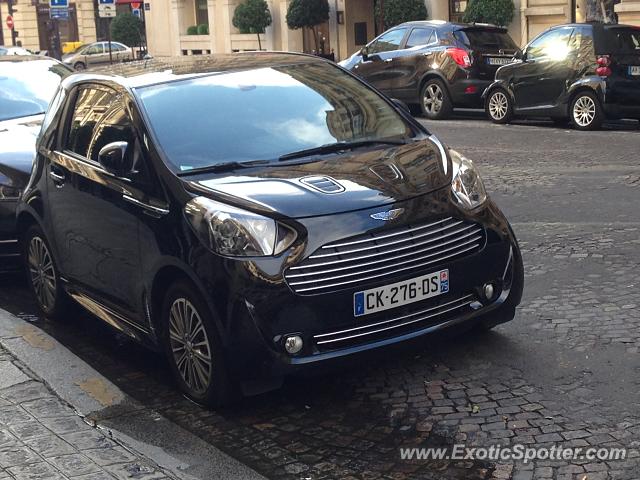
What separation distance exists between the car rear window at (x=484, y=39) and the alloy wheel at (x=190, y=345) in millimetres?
14686

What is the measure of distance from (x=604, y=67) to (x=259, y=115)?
36.2 feet

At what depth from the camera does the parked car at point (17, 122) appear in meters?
8.07

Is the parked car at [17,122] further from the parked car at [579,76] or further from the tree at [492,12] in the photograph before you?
the tree at [492,12]

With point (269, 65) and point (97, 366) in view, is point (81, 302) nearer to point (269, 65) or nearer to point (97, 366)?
point (97, 366)

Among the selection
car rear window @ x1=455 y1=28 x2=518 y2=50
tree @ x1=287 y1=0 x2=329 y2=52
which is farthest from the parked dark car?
tree @ x1=287 y1=0 x2=329 y2=52

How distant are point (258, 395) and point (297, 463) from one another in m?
0.89

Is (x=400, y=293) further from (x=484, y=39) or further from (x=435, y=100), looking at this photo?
(x=484, y=39)

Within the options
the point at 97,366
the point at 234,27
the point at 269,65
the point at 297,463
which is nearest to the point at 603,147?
the point at 269,65

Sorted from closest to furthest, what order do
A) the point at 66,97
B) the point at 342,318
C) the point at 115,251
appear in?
the point at 342,318 < the point at 115,251 < the point at 66,97

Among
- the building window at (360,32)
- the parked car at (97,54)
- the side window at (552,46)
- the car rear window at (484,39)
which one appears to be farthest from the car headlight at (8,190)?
the parked car at (97,54)

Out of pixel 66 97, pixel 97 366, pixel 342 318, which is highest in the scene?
pixel 66 97

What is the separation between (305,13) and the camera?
3903cm

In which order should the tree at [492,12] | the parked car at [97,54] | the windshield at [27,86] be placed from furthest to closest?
1. the parked car at [97,54]
2. the tree at [492,12]
3. the windshield at [27,86]

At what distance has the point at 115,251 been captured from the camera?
19.1ft
